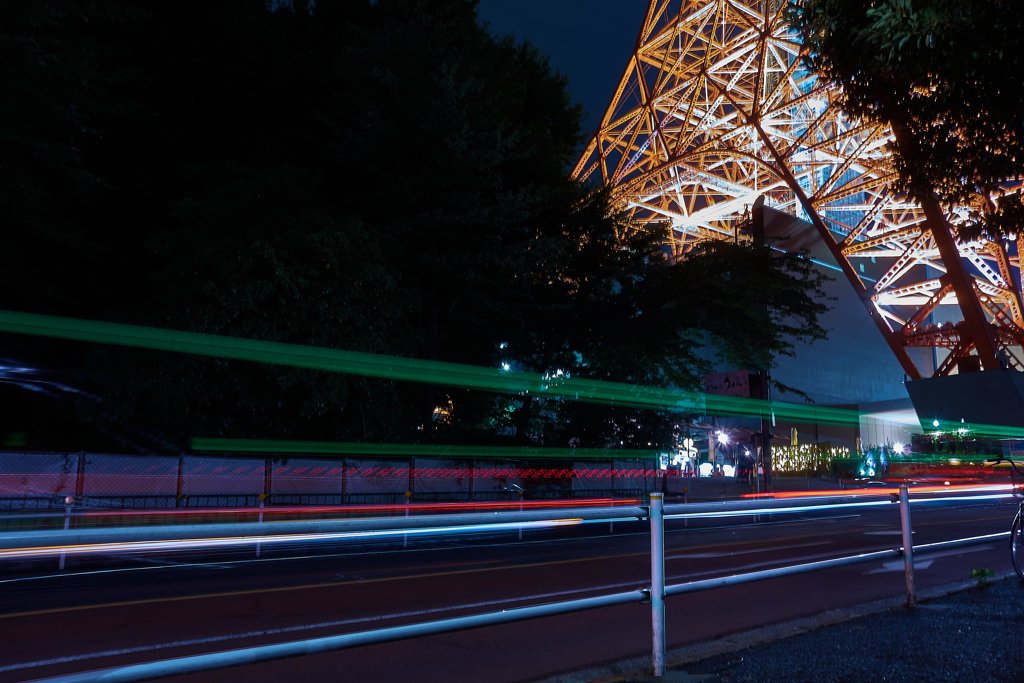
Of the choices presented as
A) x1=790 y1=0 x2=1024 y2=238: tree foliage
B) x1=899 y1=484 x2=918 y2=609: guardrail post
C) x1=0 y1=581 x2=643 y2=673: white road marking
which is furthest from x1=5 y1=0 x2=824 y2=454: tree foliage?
x1=899 y1=484 x2=918 y2=609: guardrail post

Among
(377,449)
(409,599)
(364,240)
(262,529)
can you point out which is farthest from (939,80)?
(377,449)

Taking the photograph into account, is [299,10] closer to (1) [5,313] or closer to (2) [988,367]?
(1) [5,313]

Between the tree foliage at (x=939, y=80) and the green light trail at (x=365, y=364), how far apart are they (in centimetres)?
1231

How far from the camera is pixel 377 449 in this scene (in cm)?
2183

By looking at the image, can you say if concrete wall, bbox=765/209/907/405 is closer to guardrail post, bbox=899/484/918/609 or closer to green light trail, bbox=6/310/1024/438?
green light trail, bbox=6/310/1024/438

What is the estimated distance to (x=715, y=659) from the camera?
4.82 meters

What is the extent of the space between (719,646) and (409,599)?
3819mm

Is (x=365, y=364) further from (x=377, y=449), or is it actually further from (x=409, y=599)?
(x=409, y=599)

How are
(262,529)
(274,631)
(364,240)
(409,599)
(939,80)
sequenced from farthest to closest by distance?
1. (364,240)
2. (939,80)
3. (409,599)
4. (274,631)
5. (262,529)

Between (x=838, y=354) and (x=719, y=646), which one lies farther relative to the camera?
(x=838, y=354)

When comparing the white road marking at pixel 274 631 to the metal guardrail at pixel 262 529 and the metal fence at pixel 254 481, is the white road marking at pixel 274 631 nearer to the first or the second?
the metal guardrail at pixel 262 529

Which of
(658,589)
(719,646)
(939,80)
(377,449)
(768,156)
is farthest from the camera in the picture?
(768,156)

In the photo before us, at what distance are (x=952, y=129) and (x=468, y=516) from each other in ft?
35.7

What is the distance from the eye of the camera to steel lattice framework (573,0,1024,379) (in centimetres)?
3641
